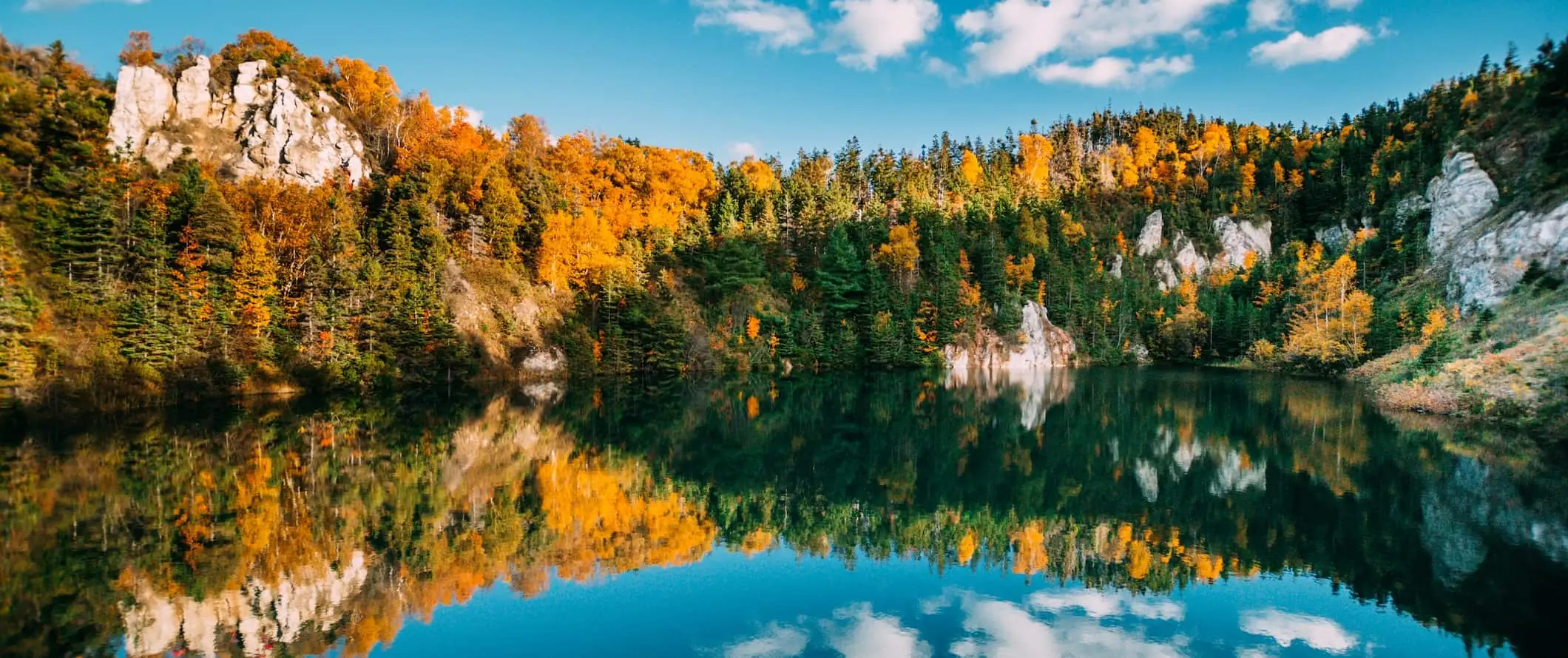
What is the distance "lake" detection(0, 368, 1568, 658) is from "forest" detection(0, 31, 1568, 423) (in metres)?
11.9

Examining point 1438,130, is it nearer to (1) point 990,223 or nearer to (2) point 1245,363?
(2) point 1245,363

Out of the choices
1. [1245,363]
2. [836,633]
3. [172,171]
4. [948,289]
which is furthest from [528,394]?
[1245,363]

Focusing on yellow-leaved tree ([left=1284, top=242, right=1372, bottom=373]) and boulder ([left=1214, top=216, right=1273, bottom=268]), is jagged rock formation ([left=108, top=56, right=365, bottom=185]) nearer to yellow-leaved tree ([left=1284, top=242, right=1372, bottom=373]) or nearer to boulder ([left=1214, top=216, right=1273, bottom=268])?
yellow-leaved tree ([left=1284, top=242, right=1372, bottom=373])

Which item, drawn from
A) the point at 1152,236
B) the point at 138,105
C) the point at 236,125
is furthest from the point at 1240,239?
the point at 138,105

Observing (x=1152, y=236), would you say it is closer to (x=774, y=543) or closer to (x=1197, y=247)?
(x=1197, y=247)

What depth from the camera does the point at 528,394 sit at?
153ft

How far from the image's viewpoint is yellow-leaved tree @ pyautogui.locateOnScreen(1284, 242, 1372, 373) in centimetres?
6397

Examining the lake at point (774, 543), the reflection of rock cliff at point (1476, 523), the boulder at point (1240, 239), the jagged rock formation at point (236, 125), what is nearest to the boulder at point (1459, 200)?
the boulder at point (1240, 239)

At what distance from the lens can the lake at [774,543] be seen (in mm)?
11406

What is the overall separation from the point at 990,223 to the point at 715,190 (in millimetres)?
36808

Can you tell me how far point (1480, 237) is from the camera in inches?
2248

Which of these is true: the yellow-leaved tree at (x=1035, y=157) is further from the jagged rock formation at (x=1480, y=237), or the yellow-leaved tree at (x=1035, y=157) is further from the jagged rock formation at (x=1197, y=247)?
the jagged rock formation at (x=1480, y=237)

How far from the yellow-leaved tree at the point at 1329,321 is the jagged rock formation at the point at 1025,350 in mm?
22435

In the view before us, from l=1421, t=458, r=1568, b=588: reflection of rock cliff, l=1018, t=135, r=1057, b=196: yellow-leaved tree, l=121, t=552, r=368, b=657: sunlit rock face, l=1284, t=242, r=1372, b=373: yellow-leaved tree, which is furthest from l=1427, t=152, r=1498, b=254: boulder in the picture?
l=121, t=552, r=368, b=657: sunlit rock face
